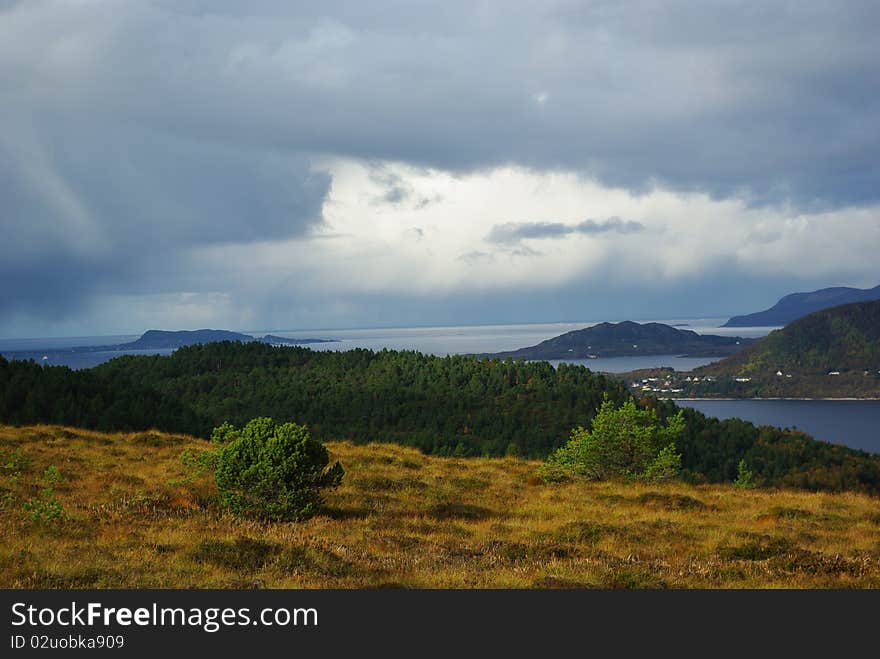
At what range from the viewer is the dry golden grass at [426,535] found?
12.6 m

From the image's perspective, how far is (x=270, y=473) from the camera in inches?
736

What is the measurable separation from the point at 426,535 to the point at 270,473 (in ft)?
15.7

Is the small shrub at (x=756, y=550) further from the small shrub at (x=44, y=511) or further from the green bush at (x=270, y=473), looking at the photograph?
the small shrub at (x=44, y=511)

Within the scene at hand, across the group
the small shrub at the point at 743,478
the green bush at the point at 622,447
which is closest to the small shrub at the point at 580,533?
the green bush at the point at 622,447

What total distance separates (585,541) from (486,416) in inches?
6434

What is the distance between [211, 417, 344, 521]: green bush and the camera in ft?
61.7

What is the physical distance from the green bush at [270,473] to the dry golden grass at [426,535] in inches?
29.9

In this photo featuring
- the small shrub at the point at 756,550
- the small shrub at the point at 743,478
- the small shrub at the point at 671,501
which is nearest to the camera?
the small shrub at the point at 756,550

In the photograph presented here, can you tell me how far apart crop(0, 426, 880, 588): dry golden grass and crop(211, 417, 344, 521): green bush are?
0.76 meters

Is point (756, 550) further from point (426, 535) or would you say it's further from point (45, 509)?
point (45, 509)

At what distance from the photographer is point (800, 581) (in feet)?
43.5

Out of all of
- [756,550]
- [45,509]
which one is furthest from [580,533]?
[45,509]

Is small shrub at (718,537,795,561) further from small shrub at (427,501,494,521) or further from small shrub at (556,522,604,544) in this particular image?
small shrub at (427,501,494,521)

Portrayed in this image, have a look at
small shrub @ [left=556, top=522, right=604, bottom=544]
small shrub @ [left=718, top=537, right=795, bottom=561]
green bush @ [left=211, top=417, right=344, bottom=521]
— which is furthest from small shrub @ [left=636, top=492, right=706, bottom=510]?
green bush @ [left=211, top=417, right=344, bottom=521]
